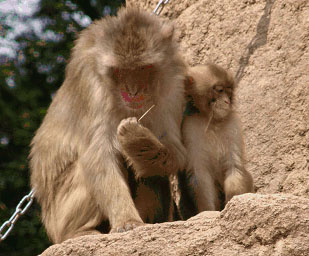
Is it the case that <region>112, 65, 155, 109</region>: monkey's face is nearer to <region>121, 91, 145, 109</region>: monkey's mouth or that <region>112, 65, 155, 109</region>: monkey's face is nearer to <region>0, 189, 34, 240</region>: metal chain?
<region>121, 91, 145, 109</region>: monkey's mouth

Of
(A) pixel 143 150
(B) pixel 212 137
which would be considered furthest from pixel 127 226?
(B) pixel 212 137

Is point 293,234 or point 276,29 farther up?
point 276,29

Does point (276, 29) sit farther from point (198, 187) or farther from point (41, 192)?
point (41, 192)

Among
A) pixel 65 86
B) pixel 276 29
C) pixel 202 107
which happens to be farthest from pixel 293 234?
pixel 276 29

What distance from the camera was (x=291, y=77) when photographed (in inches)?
203

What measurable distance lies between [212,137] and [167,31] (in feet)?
2.60

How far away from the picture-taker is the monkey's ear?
464 centimetres

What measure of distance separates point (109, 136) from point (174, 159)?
0.46 meters

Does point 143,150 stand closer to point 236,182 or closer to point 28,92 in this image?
point 236,182

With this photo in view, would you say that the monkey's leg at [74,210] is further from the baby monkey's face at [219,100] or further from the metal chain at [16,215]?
the baby monkey's face at [219,100]

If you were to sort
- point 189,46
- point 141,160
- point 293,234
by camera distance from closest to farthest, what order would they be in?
point 293,234
point 141,160
point 189,46

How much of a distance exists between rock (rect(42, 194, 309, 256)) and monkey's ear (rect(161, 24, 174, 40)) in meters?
1.54

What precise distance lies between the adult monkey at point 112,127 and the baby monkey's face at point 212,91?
14cm

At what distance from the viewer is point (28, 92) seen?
30.2 ft
